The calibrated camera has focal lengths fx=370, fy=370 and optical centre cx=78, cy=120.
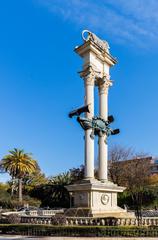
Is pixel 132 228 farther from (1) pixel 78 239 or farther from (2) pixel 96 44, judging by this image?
(2) pixel 96 44

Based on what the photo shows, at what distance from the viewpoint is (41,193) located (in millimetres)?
66688

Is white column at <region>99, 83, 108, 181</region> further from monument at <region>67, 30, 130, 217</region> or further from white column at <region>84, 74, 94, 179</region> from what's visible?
white column at <region>84, 74, 94, 179</region>

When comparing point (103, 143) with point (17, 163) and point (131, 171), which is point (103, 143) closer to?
point (131, 171)

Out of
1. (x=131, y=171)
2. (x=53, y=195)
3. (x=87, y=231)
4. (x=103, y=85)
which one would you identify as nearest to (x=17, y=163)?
(x=53, y=195)

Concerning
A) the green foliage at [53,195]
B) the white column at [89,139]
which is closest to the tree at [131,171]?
the green foliage at [53,195]

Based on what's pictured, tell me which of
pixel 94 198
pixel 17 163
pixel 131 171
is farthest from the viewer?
pixel 17 163

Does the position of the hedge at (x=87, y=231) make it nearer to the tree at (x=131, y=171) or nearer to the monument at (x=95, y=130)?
the monument at (x=95, y=130)

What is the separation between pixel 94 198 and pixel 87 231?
26.6 feet

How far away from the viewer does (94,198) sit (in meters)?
27.1

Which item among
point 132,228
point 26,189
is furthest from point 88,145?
point 26,189

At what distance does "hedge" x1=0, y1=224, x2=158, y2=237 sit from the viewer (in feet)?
60.8

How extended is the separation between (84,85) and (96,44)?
364cm

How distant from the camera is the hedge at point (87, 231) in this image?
18.5 metres

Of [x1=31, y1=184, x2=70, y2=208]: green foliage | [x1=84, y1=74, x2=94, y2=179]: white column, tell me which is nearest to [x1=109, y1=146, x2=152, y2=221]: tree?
[x1=31, y1=184, x2=70, y2=208]: green foliage
